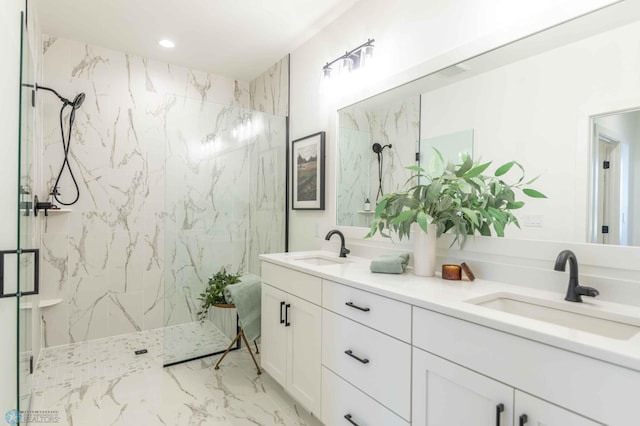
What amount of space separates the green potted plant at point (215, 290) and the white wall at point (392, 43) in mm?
628

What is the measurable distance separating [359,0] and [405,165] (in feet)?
4.07

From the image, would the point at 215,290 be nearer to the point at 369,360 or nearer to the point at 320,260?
the point at 320,260

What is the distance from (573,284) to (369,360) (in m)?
0.82

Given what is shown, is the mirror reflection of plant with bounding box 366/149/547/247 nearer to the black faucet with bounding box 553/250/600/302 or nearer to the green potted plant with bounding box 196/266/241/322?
the black faucet with bounding box 553/250/600/302

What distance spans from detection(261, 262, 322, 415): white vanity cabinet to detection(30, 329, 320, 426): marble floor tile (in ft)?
0.61

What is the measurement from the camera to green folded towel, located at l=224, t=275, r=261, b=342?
8.03 ft

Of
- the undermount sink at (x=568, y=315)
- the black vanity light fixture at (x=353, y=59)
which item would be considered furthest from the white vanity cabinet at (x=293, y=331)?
the black vanity light fixture at (x=353, y=59)

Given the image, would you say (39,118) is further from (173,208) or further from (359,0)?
(359,0)

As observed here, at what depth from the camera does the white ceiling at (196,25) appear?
7.95 feet

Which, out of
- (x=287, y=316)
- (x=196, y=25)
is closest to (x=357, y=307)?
(x=287, y=316)

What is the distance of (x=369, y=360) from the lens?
143 centimetres

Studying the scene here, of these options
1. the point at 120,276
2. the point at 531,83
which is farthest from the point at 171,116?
the point at 531,83

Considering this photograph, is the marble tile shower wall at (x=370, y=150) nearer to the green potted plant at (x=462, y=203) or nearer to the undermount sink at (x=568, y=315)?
the green potted plant at (x=462, y=203)

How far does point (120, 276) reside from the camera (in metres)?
3.20
